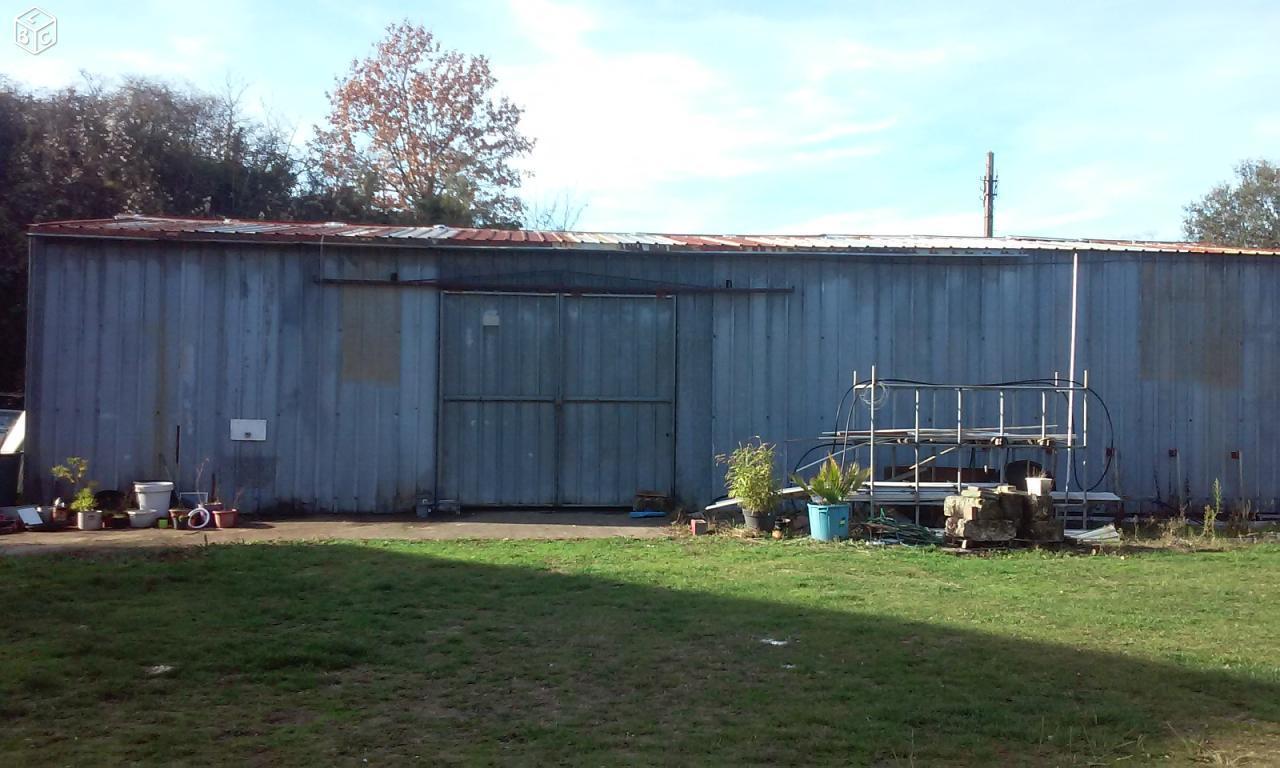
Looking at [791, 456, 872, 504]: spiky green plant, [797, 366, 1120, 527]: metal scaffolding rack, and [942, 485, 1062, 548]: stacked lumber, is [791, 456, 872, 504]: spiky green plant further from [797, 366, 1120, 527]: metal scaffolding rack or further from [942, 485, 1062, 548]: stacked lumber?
[942, 485, 1062, 548]: stacked lumber

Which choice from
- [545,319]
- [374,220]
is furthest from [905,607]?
[374,220]

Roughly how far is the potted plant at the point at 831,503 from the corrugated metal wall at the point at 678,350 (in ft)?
6.95

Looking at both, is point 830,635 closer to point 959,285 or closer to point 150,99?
point 959,285

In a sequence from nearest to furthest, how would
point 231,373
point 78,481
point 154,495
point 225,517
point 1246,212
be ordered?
point 225,517 < point 154,495 < point 78,481 < point 231,373 < point 1246,212

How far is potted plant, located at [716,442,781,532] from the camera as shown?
34.7 feet

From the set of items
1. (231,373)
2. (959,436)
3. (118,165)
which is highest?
(118,165)

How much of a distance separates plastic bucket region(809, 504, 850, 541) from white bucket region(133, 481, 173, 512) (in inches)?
286

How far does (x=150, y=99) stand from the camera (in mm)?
24828

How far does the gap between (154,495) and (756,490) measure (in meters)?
6.77

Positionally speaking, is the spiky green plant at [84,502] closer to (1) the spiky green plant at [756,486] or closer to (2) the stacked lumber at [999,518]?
(1) the spiky green plant at [756,486]

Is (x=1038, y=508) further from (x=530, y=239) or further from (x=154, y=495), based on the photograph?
(x=154, y=495)

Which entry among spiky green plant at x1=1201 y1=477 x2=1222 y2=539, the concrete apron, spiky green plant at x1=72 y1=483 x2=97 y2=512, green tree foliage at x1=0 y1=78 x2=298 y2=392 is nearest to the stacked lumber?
spiky green plant at x1=1201 y1=477 x2=1222 y2=539

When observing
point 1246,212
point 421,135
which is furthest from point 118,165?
point 1246,212

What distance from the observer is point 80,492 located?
11.2 metres
